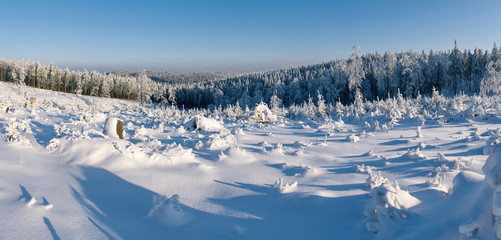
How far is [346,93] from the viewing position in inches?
2408

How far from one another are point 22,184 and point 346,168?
594cm

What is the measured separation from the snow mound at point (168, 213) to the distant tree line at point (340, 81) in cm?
2727

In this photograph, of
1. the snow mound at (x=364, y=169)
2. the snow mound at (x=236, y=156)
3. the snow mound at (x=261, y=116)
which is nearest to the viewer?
the snow mound at (x=364, y=169)

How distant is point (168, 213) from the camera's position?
3.39m

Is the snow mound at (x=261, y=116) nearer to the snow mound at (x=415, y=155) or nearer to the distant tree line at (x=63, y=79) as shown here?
the snow mound at (x=415, y=155)

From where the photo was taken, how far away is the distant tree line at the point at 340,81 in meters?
49.8

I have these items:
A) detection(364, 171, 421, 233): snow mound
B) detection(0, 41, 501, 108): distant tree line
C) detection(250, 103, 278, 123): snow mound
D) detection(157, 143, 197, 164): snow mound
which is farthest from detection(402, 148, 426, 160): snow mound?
detection(0, 41, 501, 108): distant tree line

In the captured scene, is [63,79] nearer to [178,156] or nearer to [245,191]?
[178,156]

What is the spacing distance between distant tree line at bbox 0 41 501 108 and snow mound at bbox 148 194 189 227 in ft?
89.5

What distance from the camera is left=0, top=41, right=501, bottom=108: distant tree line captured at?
4981 centimetres

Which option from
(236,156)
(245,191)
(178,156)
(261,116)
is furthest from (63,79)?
(245,191)

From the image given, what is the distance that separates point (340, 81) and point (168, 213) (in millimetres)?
63332

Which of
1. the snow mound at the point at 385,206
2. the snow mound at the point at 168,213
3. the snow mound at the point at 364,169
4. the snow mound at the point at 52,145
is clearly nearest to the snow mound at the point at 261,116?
the snow mound at the point at 364,169

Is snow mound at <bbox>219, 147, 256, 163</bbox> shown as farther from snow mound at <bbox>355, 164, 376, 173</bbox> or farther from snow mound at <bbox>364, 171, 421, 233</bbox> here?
snow mound at <bbox>364, 171, 421, 233</bbox>
